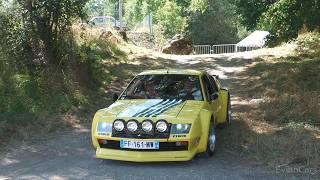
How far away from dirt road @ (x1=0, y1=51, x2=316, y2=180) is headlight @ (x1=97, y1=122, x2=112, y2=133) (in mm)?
563

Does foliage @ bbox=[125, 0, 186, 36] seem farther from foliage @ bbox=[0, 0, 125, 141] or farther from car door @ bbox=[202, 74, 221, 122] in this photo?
car door @ bbox=[202, 74, 221, 122]

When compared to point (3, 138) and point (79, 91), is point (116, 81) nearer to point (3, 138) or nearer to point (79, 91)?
point (79, 91)

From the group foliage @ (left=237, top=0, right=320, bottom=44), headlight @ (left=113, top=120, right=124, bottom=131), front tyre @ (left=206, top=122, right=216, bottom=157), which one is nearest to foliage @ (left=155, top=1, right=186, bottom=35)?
foliage @ (left=237, top=0, right=320, bottom=44)

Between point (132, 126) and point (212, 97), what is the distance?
2.05m

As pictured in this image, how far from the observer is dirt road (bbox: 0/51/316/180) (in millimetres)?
7121

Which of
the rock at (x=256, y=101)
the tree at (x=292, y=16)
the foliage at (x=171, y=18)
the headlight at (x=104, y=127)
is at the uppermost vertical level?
the foliage at (x=171, y=18)

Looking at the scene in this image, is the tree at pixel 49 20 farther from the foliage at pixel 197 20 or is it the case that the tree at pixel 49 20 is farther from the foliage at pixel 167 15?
the foliage at pixel 197 20

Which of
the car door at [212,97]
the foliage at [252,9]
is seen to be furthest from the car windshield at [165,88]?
the foliage at [252,9]

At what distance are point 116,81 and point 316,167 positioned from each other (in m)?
11.2

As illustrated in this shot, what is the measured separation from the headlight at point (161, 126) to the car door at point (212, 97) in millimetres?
1444

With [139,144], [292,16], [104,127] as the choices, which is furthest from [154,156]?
[292,16]

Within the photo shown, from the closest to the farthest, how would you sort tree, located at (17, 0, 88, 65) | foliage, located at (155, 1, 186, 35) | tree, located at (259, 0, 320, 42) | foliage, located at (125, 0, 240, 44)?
tree, located at (17, 0, 88, 65) → tree, located at (259, 0, 320, 42) → foliage, located at (155, 1, 186, 35) → foliage, located at (125, 0, 240, 44)

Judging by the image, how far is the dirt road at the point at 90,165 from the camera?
23.4 feet

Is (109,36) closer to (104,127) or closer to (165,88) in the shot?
(165,88)
